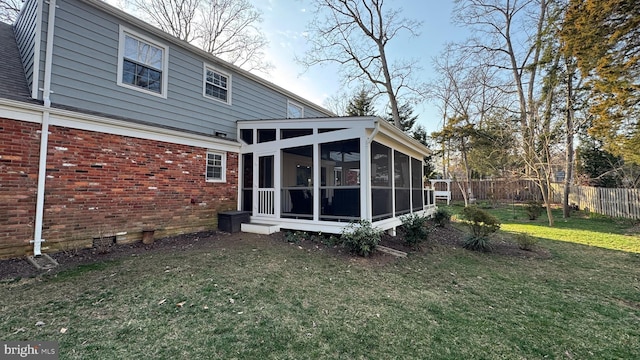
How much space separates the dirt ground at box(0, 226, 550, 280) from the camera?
4.56 meters

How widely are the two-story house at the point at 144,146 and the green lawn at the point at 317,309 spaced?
5.30ft

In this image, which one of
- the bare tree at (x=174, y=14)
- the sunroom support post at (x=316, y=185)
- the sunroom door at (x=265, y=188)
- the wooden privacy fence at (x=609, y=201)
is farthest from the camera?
the bare tree at (x=174, y=14)

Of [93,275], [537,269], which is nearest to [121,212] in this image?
[93,275]

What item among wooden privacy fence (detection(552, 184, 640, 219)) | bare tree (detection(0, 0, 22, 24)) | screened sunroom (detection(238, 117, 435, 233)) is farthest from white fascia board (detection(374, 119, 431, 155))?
bare tree (detection(0, 0, 22, 24))

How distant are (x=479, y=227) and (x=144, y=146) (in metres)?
9.13

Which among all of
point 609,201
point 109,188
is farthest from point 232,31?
point 609,201

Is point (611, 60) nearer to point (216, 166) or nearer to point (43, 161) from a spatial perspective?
point (216, 166)

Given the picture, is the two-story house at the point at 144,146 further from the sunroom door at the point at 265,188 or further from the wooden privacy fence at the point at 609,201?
the wooden privacy fence at the point at 609,201

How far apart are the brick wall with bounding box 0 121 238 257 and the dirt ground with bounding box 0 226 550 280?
0.36 m

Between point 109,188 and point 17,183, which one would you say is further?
point 109,188

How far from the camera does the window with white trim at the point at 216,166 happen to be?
27.0ft

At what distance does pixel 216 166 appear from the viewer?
27.6 ft
